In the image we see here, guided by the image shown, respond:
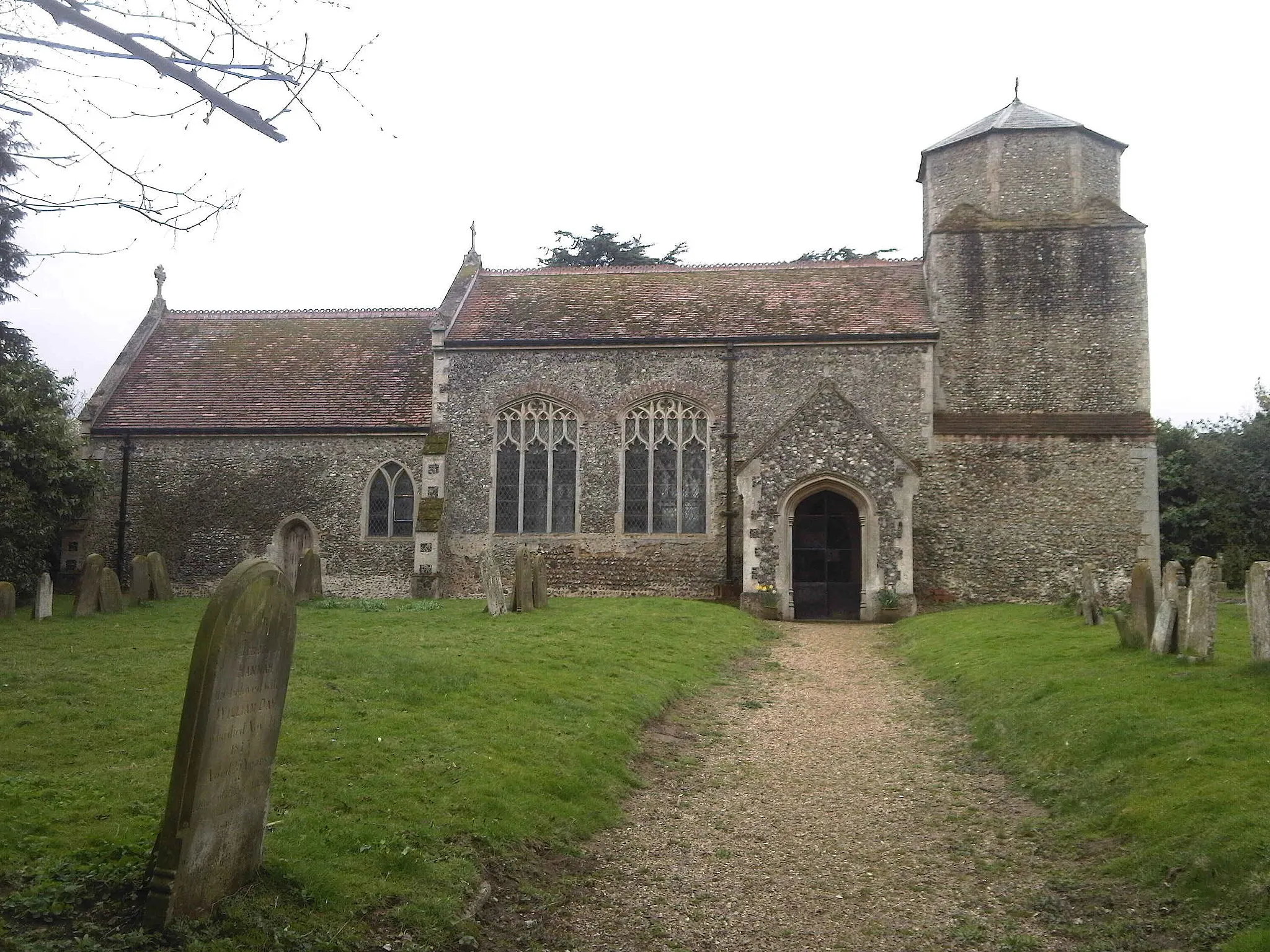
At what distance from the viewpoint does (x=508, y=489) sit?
2284cm

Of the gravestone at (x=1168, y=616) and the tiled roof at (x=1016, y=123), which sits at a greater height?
the tiled roof at (x=1016, y=123)

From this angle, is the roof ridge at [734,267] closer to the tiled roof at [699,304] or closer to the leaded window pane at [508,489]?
the tiled roof at [699,304]

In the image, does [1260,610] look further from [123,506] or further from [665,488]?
[123,506]

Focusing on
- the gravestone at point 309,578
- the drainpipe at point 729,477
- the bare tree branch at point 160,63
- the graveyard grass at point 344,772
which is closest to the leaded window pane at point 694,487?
the drainpipe at point 729,477

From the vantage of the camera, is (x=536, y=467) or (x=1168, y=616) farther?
(x=536, y=467)

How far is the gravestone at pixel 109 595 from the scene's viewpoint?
1634 centimetres

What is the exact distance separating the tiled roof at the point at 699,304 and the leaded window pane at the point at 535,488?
2.47m

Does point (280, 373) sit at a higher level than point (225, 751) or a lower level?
higher

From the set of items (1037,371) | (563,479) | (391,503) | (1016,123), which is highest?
(1016,123)

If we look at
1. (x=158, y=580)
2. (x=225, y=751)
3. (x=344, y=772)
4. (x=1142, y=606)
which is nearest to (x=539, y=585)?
(x=158, y=580)

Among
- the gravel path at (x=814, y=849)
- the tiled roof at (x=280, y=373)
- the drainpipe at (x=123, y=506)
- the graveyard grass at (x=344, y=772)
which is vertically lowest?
the gravel path at (x=814, y=849)

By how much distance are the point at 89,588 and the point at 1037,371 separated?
1788 cm

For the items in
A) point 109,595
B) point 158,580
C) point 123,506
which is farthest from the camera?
point 123,506

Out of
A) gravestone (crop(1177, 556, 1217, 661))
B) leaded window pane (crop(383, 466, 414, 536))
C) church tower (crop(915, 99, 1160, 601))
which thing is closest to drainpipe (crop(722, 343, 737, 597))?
church tower (crop(915, 99, 1160, 601))
